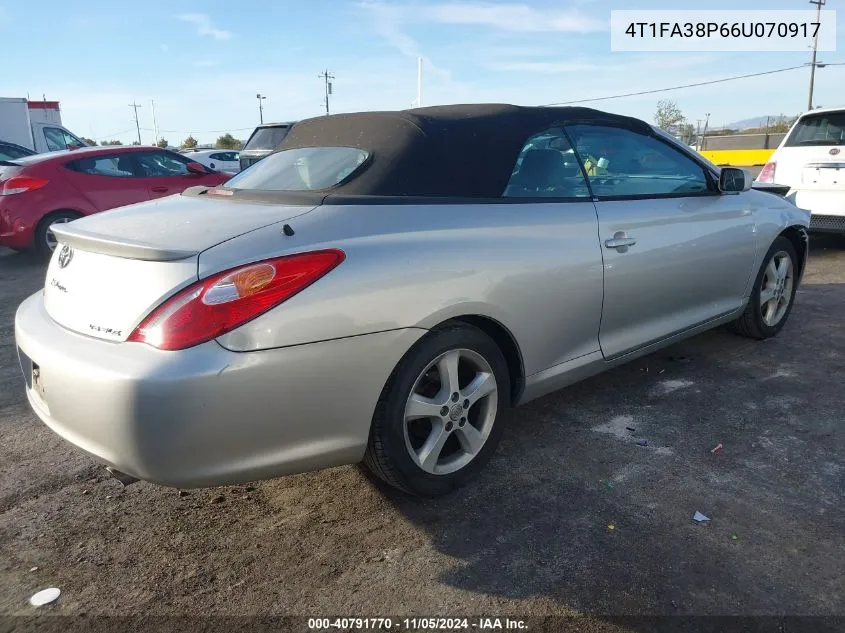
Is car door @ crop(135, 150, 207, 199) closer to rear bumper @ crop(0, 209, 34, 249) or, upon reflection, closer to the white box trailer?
rear bumper @ crop(0, 209, 34, 249)

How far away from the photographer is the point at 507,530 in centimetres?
248

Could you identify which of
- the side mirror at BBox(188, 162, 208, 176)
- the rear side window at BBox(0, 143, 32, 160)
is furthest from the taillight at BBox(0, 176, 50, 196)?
the rear side window at BBox(0, 143, 32, 160)

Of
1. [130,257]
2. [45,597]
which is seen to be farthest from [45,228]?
[45,597]

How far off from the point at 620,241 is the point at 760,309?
185 centimetres

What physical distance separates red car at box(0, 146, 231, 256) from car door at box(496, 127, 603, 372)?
20.7ft

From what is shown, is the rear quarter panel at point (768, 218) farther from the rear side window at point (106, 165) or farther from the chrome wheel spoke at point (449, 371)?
the rear side window at point (106, 165)

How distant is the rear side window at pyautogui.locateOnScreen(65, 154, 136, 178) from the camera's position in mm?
8094

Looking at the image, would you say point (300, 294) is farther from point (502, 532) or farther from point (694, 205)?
point (694, 205)

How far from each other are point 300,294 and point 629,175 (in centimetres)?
217

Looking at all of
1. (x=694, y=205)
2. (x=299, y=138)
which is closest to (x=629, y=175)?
(x=694, y=205)

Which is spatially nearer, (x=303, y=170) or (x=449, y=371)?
(x=449, y=371)

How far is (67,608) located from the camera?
2.11 metres

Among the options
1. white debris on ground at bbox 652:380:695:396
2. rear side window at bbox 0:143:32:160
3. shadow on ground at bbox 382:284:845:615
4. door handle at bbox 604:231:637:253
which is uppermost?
rear side window at bbox 0:143:32:160

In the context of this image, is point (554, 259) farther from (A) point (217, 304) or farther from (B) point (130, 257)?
(B) point (130, 257)
